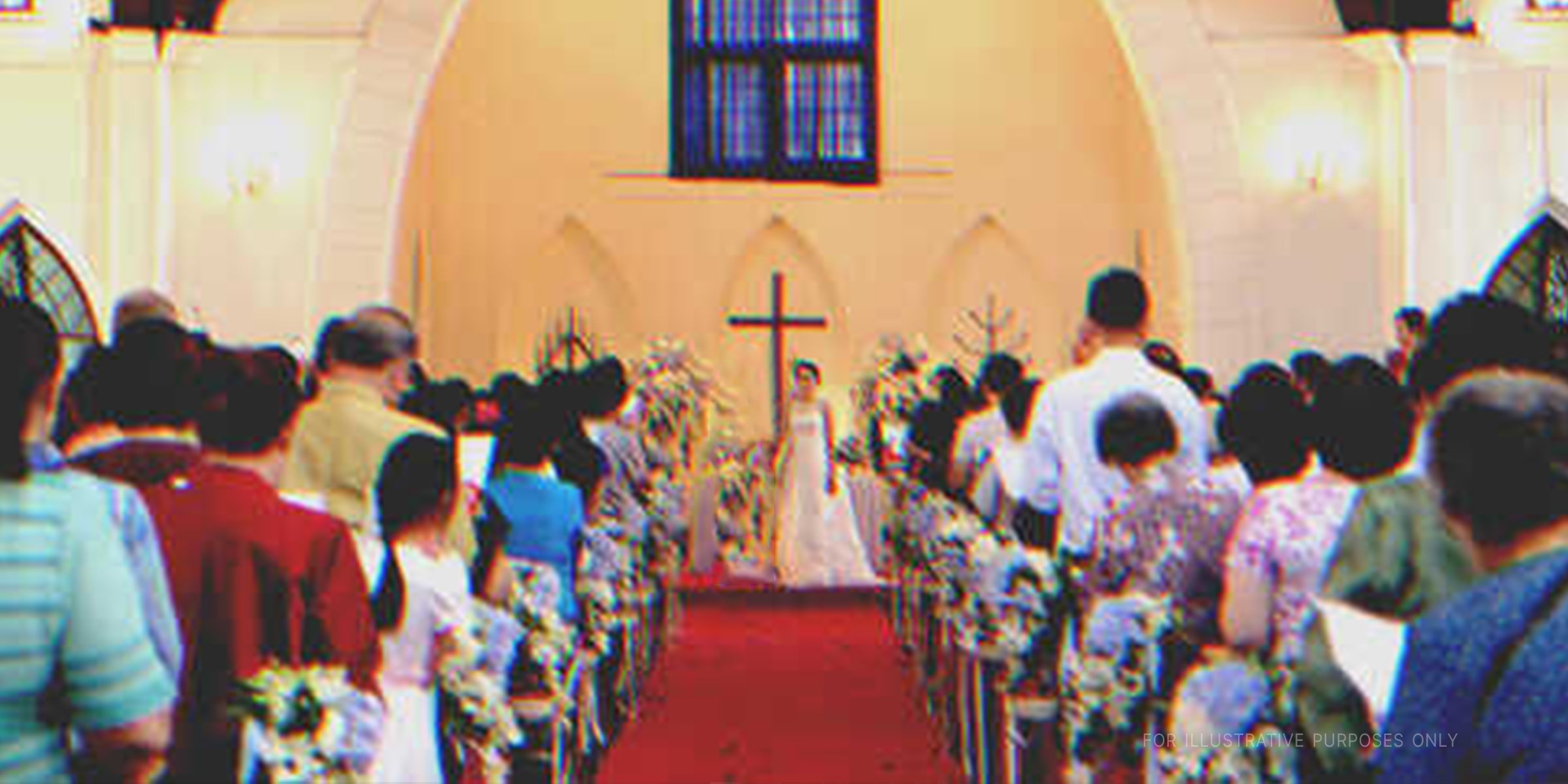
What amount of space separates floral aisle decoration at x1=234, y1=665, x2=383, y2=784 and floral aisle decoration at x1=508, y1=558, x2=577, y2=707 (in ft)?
5.34

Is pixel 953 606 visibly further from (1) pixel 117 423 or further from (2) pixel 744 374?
(2) pixel 744 374

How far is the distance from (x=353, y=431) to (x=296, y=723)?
1.56m

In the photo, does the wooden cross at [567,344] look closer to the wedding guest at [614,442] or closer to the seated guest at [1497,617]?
the wedding guest at [614,442]

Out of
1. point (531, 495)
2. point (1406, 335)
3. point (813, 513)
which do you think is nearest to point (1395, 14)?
point (1406, 335)

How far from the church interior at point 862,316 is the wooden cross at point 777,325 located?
0.08 meters

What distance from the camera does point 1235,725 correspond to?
3730 millimetres

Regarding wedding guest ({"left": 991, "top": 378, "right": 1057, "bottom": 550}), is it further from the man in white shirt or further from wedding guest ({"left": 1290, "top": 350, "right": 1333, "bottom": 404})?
wedding guest ({"left": 1290, "top": 350, "right": 1333, "bottom": 404})

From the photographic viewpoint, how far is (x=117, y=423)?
11.1 ft

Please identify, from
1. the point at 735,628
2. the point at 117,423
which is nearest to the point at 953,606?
the point at 117,423

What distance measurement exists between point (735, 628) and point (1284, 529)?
857 centimetres

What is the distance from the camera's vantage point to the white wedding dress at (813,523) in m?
14.0

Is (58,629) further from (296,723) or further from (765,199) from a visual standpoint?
(765,199)

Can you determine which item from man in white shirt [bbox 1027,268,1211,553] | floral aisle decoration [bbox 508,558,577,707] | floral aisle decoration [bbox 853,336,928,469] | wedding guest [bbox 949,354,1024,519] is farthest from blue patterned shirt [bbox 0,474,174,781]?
floral aisle decoration [bbox 853,336,928,469]

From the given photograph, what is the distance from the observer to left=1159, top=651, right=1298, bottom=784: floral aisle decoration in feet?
11.9
